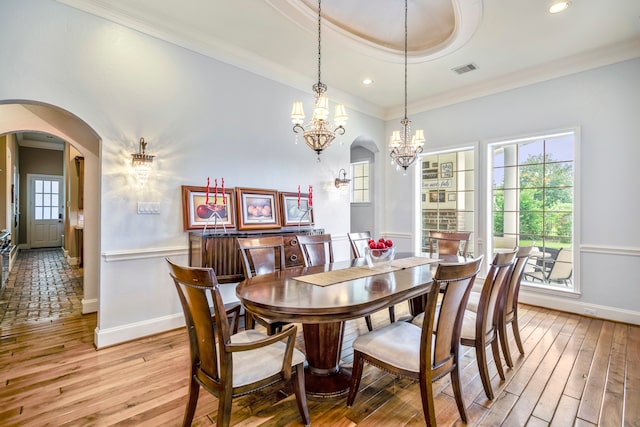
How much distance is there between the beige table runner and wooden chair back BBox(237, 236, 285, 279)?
0.52 meters

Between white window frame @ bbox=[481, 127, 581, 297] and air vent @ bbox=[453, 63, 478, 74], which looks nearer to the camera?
white window frame @ bbox=[481, 127, 581, 297]

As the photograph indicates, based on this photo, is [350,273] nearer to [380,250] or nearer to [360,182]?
[380,250]

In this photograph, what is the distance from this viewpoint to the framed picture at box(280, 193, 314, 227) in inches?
165

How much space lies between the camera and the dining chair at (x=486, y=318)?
207cm

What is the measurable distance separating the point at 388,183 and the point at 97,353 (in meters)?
4.86

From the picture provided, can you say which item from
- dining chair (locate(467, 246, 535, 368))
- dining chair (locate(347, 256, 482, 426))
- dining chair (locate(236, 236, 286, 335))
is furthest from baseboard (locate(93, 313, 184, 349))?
dining chair (locate(467, 246, 535, 368))

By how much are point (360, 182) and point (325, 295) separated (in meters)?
5.31

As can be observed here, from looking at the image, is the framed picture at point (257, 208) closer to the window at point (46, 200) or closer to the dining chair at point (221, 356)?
the dining chair at point (221, 356)

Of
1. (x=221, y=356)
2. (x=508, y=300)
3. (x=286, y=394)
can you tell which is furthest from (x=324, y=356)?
(x=508, y=300)

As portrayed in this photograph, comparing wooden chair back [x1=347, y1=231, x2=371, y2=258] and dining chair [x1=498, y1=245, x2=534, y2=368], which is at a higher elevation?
wooden chair back [x1=347, y1=231, x2=371, y2=258]

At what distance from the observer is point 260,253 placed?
2.74 meters

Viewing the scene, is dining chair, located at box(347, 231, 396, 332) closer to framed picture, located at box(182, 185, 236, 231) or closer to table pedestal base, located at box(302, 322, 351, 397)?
table pedestal base, located at box(302, 322, 351, 397)

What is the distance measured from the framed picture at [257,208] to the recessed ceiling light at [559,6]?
3.41 metres

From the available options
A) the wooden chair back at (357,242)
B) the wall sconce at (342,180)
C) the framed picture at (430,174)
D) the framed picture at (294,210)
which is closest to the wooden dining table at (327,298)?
the wooden chair back at (357,242)
